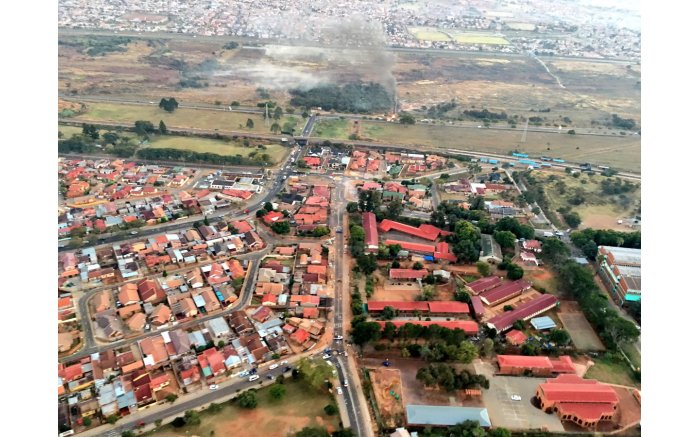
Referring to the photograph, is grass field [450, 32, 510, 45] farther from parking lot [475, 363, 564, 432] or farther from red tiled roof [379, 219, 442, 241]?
parking lot [475, 363, 564, 432]

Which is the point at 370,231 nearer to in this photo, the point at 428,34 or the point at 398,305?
the point at 398,305

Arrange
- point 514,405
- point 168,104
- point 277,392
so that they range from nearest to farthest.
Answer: point 277,392
point 514,405
point 168,104

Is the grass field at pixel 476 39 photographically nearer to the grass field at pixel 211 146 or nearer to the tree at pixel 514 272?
the grass field at pixel 211 146

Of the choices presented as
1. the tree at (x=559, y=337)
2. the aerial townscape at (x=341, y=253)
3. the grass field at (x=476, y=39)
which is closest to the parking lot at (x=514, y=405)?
the aerial townscape at (x=341, y=253)

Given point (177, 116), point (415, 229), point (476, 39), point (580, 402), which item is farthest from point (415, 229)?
point (476, 39)

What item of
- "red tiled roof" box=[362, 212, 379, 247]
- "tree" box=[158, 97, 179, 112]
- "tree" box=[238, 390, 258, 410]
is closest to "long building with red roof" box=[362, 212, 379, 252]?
"red tiled roof" box=[362, 212, 379, 247]

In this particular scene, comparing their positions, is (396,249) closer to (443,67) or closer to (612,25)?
(443,67)

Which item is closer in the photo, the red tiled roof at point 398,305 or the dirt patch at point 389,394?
the dirt patch at point 389,394
